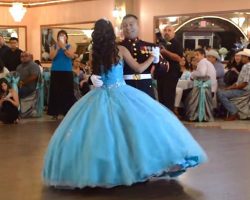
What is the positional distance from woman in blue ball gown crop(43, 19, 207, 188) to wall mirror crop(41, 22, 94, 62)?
9655 mm

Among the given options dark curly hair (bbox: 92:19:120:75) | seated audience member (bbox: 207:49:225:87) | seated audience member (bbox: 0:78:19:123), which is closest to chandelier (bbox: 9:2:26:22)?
seated audience member (bbox: 0:78:19:123)

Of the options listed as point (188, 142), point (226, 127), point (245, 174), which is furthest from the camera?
point (226, 127)

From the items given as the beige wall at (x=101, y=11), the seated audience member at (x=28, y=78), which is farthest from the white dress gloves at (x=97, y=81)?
the beige wall at (x=101, y=11)

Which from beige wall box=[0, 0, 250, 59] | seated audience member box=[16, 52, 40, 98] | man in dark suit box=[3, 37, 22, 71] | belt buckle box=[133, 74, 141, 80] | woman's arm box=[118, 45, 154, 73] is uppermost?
beige wall box=[0, 0, 250, 59]

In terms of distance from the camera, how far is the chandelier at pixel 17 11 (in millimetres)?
15234

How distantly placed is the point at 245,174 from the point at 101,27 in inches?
72.4

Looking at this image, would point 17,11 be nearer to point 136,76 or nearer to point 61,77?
point 61,77

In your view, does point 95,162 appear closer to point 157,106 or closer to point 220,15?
point 157,106

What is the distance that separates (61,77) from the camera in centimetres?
891

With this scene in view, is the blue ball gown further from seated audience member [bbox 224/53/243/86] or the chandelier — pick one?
the chandelier

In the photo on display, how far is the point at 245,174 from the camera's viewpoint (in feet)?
16.0

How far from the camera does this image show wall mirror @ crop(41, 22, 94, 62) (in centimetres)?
1446

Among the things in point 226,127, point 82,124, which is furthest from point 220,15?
point 82,124

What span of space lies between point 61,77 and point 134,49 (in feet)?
13.7
